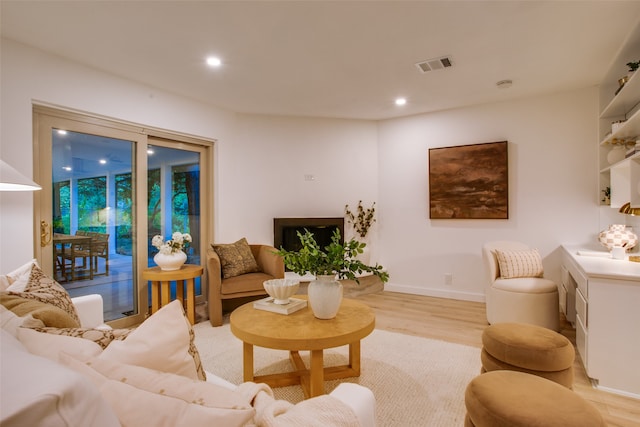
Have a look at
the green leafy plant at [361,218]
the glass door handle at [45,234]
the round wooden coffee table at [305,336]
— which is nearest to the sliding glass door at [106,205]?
the glass door handle at [45,234]

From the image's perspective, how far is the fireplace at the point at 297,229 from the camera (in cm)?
486

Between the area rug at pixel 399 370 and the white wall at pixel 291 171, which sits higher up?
the white wall at pixel 291 171

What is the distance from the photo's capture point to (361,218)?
5.16 m

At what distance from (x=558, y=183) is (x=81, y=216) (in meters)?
5.32

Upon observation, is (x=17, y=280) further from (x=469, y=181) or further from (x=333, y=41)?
(x=469, y=181)

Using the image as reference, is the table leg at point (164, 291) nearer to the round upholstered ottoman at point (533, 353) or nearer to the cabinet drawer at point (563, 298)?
the round upholstered ottoman at point (533, 353)

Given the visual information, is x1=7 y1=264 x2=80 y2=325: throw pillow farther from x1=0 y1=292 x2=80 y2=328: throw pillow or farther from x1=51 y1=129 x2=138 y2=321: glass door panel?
x1=51 y1=129 x2=138 y2=321: glass door panel

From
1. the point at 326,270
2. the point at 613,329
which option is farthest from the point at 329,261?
the point at 613,329

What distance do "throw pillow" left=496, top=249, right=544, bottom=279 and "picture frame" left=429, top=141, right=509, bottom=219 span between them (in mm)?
983

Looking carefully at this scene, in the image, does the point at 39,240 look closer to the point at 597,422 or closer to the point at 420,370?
the point at 420,370

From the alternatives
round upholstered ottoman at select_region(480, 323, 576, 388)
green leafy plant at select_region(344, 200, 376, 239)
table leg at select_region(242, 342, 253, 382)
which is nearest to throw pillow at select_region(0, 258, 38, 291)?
table leg at select_region(242, 342, 253, 382)

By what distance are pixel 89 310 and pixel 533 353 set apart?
2714 millimetres

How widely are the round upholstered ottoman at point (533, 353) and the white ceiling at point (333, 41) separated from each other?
218 centimetres

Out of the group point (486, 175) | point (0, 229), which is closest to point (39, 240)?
point (0, 229)
